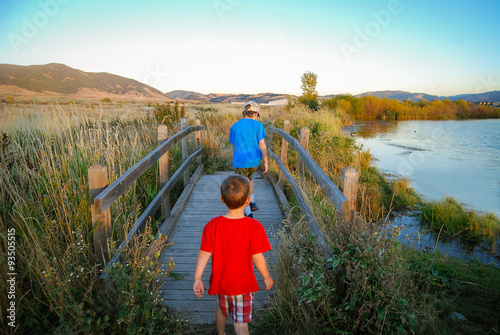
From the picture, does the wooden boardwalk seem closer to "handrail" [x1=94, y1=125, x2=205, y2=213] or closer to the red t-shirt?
the red t-shirt

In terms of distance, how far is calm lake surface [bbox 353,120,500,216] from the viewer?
8.50 metres

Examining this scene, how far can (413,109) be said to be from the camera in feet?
117

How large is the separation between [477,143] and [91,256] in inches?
771

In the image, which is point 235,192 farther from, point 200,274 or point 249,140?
point 249,140

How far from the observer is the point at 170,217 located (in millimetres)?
4379

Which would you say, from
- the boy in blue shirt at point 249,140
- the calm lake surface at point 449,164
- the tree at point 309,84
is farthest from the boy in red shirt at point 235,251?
the tree at point 309,84

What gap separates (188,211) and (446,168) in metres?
10.5

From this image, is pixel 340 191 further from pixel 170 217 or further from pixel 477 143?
pixel 477 143

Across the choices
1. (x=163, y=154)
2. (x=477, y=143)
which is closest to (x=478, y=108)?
(x=477, y=143)

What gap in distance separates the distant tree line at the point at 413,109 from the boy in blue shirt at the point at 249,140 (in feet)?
93.0

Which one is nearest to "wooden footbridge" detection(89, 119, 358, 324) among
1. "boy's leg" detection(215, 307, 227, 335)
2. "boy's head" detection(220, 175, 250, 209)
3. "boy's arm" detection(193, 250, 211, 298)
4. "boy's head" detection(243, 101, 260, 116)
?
"boy's leg" detection(215, 307, 227, 335)

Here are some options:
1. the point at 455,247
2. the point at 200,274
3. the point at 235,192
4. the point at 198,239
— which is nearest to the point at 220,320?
the point at 200,274

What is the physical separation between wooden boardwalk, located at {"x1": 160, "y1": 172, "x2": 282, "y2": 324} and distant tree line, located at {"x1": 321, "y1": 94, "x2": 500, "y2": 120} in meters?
27.2

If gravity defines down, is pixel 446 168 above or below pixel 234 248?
below
